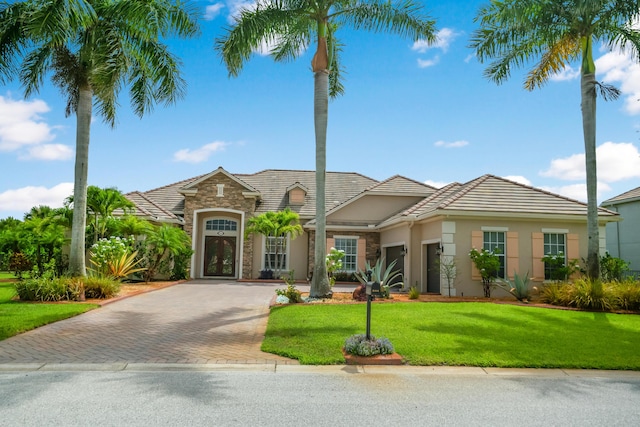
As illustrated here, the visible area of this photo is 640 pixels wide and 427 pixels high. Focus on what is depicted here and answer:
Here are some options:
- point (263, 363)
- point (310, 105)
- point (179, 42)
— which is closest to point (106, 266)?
point (179, 42)

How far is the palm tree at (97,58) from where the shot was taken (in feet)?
44.1

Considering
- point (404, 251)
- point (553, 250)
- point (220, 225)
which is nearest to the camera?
point (553, 250)

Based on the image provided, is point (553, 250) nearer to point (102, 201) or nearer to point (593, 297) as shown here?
point (593, 297)

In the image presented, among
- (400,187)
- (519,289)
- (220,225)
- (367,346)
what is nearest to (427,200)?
(400,187)

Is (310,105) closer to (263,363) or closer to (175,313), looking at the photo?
(175,313)

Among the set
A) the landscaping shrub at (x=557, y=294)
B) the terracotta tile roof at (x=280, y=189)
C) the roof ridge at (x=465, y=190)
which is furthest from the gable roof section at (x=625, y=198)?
the terracotta tile roof at (x=280, y=189)

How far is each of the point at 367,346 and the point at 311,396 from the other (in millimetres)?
1920

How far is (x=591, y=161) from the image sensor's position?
47.3 ft

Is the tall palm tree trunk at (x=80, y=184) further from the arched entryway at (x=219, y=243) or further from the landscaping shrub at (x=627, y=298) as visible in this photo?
the landscaping shrub at (x=627, y=298)

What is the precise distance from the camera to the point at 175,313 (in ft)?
38.3

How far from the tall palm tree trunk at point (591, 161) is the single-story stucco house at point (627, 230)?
11.4 meters

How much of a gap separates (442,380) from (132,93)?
1354 cm

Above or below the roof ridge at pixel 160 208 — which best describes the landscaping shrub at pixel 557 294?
below

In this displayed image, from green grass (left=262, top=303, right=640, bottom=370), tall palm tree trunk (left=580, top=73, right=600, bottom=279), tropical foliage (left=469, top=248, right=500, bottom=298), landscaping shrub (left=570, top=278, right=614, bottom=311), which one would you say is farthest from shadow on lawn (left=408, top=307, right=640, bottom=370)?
tropical foliage (left=469, top=248, right=500, bottom=298)
